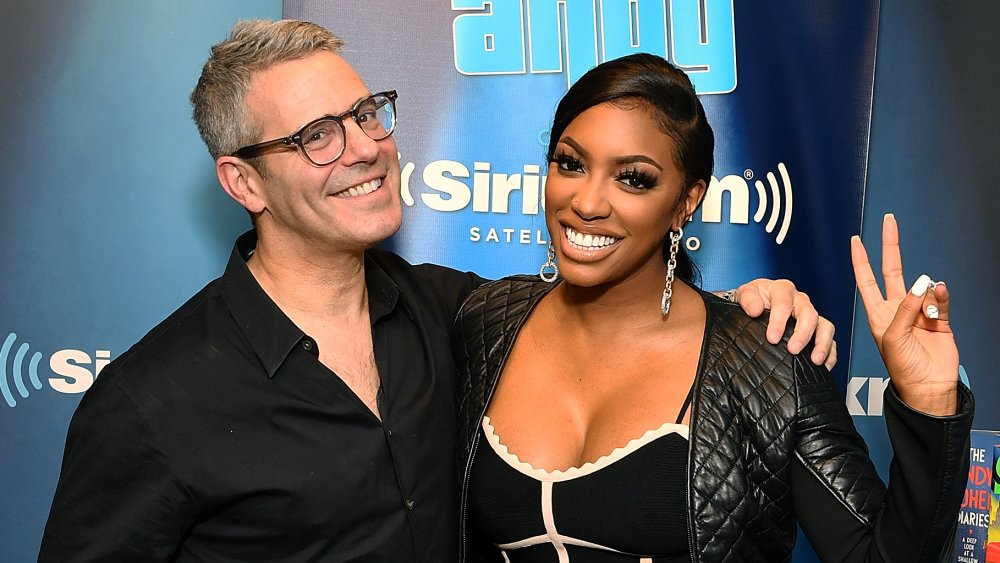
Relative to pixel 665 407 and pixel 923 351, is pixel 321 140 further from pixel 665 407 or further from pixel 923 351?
pixel 923 351

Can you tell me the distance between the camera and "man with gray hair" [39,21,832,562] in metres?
1.84

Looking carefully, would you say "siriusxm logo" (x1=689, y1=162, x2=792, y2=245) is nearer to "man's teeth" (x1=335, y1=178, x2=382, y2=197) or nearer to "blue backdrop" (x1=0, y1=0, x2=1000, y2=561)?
"blue backdrop" (x1=0, y1=0, x2=1000, y2=561)

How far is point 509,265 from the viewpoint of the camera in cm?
290

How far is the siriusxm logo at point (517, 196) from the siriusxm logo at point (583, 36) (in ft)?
0.95

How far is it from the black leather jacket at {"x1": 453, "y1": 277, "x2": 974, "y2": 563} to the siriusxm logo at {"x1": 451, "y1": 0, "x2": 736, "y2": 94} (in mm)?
1048

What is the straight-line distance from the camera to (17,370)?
2957mm

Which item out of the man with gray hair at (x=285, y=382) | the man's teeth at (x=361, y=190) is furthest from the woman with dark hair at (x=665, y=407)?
the man's teeth at (x=361, y=190)

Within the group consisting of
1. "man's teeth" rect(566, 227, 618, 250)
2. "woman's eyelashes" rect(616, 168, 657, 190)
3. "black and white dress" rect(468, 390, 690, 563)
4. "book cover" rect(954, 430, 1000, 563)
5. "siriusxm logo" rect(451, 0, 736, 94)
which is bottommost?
"book cover" rect(954, 430, 1000, 563)

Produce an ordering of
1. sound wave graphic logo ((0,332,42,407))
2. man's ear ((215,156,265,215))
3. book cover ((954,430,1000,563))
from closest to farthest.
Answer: man's ear ((215,156,265,215))
book cover ((954,430,1000,563))
sound wave graphic logo ((0,332,42,407))

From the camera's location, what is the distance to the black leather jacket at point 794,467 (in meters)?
1.69

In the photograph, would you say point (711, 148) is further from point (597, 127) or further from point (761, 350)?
point (761, 350)

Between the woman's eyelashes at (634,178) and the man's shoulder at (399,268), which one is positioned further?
the man's shoulder at (399,268)

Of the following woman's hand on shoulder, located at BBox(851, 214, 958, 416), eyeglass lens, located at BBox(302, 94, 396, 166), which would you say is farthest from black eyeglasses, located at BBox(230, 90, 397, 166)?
woman's hand on shoulder, located at BBox(851, 214, 958, 416)

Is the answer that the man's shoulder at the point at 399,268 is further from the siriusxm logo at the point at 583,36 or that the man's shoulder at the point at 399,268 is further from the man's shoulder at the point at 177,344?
the siriusxm logo at the point at 583,36
